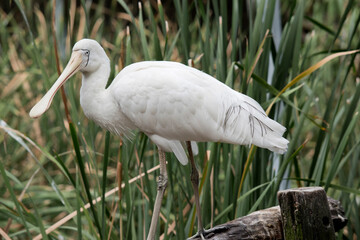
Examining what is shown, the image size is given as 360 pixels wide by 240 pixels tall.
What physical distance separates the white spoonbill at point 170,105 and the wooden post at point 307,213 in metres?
0.23

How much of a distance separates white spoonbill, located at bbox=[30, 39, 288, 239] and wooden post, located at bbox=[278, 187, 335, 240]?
235 mm

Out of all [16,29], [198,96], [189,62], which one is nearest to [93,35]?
[16,29]

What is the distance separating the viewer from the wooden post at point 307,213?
1.43m

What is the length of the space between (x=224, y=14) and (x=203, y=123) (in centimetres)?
40

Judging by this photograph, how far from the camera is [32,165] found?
10.6 ft

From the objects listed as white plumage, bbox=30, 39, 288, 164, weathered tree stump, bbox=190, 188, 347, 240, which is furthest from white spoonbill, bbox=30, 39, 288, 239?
weathered tree stump, bbox=190, 188, 347, 240

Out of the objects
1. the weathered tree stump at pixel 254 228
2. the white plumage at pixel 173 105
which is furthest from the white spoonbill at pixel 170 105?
the weathered tree stump at pixel 254 228

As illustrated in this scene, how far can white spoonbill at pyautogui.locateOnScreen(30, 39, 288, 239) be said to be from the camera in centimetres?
167

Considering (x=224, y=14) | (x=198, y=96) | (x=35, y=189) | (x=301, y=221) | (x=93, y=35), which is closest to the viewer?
(x=301, y=221)

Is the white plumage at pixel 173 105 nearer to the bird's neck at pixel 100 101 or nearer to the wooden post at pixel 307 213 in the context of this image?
the bird's neck at pixel 100 101

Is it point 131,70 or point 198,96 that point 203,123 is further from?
point 131,70

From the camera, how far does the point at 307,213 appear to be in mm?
1438

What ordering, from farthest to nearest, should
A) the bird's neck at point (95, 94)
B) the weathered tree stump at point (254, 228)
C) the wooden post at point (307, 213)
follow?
the bird's neck at point (95, 94) < the weathered tree stump at point (254, 228) < the wooden post at point (307, 213)

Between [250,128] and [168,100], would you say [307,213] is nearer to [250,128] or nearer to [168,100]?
[250,128]
